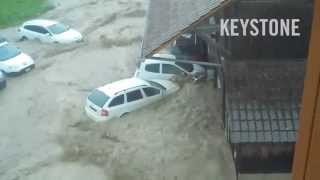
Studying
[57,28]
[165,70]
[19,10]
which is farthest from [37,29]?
[165,70]

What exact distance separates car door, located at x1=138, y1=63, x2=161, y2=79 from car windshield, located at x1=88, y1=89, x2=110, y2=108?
208 centimetres

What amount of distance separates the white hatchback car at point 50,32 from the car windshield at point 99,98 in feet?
24.1

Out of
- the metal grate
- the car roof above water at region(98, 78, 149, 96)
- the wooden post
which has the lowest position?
the car roof above water at region(98, 78, 149, 96)

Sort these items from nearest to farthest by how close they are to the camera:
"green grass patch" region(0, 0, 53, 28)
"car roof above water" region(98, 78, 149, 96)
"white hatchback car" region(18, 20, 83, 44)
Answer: "car roof above water" region(98, 78, 149, 96) < "white hatchback car" region(18, 20, 83, 44) < "green grass patch" region(0, 0, 53, 28)

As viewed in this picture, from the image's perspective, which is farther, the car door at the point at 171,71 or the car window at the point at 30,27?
the car window at the point at 30,27

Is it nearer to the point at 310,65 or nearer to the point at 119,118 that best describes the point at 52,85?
the point at 119,118

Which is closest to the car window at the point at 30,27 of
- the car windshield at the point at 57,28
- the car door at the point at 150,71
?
the car windshield at the point at 57,28

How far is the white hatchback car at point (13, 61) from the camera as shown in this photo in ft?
64.0

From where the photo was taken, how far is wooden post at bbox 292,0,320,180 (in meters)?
0.97

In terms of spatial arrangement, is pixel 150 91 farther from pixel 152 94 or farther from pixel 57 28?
pixel 57 28

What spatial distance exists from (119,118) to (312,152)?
14331 mm

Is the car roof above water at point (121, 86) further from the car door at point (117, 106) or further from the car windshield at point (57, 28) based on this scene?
the car windshield at point (57, 28)

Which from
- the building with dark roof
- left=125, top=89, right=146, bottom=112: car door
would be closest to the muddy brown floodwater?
left=125, top=89, right=146, bottom=112: car door

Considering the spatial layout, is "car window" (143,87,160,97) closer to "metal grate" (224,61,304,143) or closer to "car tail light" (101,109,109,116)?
"car tail light" (101,109,109,116)
